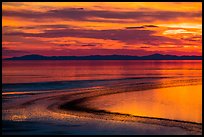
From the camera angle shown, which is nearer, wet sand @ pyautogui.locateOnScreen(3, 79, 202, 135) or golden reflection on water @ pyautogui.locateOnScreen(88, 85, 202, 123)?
wet sand @ pyautogui.locateOnScreen(3, 79, 202, 135)

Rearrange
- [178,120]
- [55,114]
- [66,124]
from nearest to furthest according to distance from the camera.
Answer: [66,124], [178,120], [55,114]

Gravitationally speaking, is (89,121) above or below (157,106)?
above

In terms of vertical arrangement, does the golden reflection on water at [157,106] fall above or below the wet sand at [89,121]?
below

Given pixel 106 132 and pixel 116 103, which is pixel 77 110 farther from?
pixel 106 132

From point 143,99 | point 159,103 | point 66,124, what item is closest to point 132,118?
point 66,124

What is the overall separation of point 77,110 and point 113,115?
290 cm

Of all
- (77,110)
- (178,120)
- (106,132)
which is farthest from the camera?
(77,110)

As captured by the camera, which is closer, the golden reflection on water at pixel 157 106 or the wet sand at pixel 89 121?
the wet sand at pixel 89 121

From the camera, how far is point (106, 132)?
17125 mm

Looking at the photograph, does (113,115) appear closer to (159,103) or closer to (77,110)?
(77,110)

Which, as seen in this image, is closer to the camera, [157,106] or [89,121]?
[89,121]

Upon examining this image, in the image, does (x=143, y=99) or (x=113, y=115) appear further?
(x=143, y=99)

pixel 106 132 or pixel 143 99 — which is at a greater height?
pixel 106 132

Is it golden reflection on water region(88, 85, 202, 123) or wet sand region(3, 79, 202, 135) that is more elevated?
wet sand region(3, 79, 202, 135)
